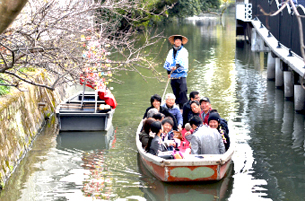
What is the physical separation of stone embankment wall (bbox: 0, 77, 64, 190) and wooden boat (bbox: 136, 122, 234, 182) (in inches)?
101

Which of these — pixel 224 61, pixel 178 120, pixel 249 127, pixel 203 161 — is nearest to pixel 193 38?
pixel 224 61

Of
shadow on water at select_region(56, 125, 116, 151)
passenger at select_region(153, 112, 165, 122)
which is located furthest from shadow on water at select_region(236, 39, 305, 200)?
shadow on water at select_region(56, 125, 116, 151)

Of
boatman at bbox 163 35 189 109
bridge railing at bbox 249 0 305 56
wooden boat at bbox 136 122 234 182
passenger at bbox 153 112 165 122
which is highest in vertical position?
bridge railing at bbox 249 0 305 56

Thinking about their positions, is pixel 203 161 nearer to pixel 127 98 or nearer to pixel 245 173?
pixel 245 173

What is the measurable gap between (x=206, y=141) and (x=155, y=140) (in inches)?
33.2

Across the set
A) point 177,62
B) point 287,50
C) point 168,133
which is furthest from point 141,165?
point 287,50

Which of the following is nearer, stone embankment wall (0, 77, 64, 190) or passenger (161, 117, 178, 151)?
passenger (161, 117, 178, 151)

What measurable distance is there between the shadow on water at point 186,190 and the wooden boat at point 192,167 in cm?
18

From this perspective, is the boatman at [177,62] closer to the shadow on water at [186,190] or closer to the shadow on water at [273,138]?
the shadow on water at [273,138]

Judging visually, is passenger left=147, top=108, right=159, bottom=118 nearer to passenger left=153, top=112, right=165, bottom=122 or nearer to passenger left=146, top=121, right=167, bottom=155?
passenger left=153, top=112, right=165, bottom=122

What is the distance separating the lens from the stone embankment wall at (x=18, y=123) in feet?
27.0

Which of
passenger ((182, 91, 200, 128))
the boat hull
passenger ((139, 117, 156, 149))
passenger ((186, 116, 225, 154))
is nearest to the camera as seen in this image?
the boat hull

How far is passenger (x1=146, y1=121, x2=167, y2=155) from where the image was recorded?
7.60m

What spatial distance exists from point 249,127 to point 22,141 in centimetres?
549
